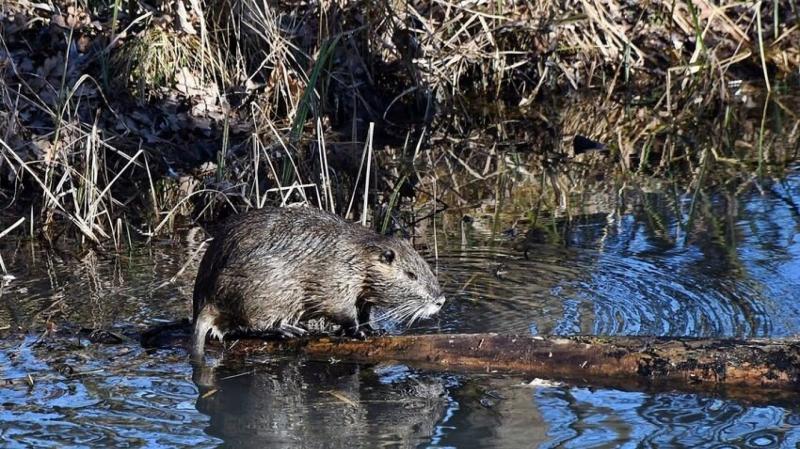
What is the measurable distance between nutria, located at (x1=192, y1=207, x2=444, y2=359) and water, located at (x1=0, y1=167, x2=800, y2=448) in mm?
203

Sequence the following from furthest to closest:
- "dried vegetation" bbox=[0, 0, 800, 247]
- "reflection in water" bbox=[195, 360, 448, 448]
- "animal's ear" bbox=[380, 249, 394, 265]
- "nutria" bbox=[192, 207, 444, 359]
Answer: "dried vegetation" bbox=[0, 0, 800, 247] → "animal's ear" bbox=[380, 249, 394, 265] → "nutria" bbox=[192, 207, 444, 359] → "reflection in water" bbox=[195, 360, 448, 448]

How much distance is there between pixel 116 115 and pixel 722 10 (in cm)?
501

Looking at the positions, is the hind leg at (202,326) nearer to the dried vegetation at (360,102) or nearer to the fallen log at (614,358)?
the fallen log at (614,358)

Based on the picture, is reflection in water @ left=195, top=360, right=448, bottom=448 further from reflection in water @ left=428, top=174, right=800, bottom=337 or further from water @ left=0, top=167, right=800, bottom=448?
reflection in water @ left=428, top=174, right=800, bottom=337

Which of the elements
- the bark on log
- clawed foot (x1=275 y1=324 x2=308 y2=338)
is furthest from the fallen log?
clawed foot (x1=275 y1=324 x2=308 y2=338)

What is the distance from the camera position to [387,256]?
15.0 feet

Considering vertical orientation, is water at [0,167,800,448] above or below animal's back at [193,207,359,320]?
below

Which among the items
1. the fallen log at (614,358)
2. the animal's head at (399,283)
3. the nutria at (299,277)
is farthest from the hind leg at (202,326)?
the animal's head at (399,283)

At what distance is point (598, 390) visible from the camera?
3.81 m

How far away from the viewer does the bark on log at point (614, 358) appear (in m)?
3.67

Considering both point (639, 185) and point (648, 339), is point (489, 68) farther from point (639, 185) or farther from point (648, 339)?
point (648, 339)

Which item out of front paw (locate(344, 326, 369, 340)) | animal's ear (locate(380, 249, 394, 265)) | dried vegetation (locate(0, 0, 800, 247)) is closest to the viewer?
front paw (locate(344, 326, 369, 340))

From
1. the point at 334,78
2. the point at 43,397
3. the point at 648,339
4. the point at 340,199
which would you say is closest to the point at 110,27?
the point at 334,78

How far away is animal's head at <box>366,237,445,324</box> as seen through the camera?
457 cm
